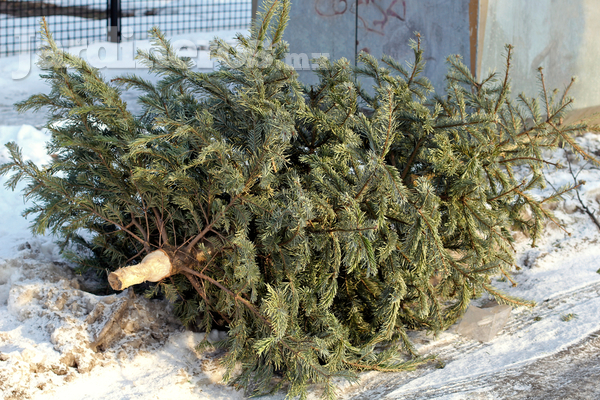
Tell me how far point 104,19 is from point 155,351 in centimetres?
949

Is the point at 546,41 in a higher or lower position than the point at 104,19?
lower

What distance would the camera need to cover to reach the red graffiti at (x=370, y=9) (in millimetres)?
5191

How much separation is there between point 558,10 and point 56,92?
509 cm

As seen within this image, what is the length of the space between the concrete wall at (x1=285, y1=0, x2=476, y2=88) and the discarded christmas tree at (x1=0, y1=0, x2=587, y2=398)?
2340 mm

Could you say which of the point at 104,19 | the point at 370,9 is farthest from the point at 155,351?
the point at 104,19

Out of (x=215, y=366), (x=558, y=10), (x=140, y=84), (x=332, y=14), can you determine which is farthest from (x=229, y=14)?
(x=215, y=366)

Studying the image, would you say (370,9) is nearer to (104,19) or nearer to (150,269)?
(150,269)

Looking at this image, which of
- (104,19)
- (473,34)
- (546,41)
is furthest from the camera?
(104,19)

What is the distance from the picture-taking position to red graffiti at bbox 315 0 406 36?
5191 millimetres

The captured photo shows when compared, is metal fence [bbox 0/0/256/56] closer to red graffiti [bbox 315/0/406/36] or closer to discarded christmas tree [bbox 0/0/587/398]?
red graffiti [bbox 315/0/406/36]

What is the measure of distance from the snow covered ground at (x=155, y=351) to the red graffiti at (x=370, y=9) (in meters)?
3.38

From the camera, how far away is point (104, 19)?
10.1 meters

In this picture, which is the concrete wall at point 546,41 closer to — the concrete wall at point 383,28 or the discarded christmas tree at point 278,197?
the concrete wall at point 383,28

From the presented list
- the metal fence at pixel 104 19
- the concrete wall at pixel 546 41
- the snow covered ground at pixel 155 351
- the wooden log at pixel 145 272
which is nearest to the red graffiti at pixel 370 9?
the concrete wall at pixel 546 41
